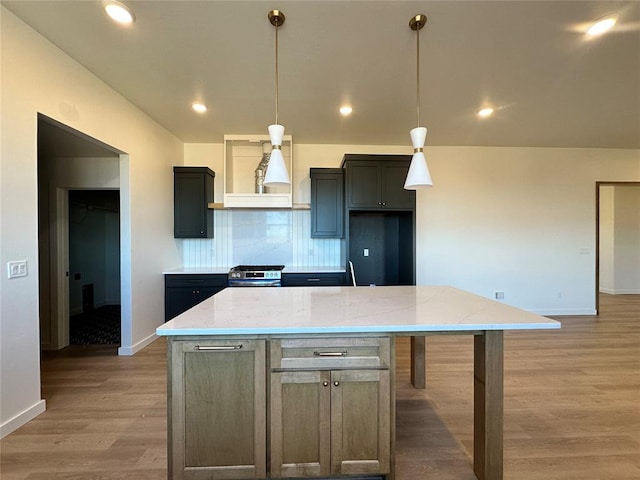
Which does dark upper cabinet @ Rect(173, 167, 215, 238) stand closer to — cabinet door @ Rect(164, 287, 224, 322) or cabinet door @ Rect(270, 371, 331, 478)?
cabinet door @ Rect(164, 287, 224, 322)

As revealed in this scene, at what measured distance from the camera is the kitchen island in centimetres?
136

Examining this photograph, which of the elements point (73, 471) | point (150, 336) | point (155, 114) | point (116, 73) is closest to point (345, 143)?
point (155, 114)

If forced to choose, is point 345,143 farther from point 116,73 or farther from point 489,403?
point 489,403

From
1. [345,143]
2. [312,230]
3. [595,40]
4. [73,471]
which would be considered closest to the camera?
[73,471]

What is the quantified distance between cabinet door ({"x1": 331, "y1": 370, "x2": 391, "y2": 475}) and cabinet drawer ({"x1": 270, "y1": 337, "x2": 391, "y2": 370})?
0.05 metres

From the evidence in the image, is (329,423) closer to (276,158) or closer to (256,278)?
(276,158)

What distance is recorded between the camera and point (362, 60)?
7.76ft

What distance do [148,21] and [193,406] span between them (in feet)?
7.90

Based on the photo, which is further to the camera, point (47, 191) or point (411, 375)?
point (47, 191)

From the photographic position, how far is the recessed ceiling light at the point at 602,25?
1.96 metres

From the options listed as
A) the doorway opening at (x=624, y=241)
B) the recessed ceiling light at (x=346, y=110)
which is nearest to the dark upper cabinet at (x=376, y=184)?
the recessed ceiling light at (x=346, y=110)

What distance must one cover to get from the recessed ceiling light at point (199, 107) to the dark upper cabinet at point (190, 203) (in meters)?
0.99

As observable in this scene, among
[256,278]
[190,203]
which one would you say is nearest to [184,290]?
[256,278]

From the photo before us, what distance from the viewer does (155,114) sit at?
347 cm
